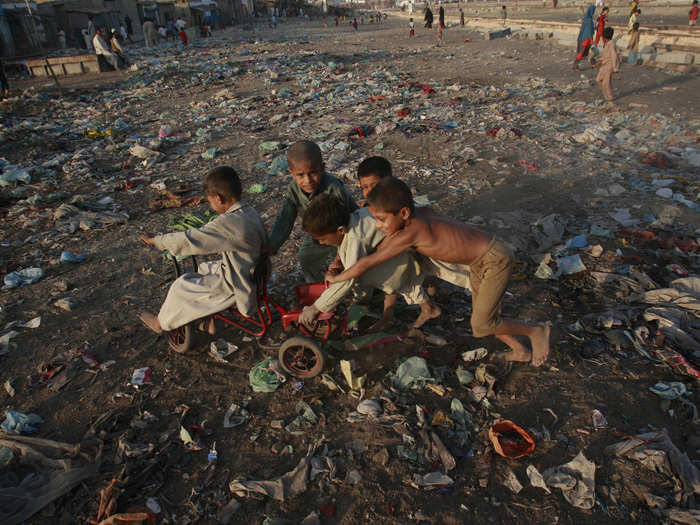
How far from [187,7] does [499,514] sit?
41.2m

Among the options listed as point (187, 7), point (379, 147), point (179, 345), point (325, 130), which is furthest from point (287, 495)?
point (187, 7)

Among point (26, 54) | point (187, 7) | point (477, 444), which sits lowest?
point (477, 444)

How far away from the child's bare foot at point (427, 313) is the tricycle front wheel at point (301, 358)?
83 centimetres

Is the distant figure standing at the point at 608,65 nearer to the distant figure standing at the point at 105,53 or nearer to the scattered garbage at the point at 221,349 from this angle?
the scattered garbage at the point at 221,349

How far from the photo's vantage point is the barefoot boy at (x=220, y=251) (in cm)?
229

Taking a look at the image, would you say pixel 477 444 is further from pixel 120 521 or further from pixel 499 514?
pixel 120 521

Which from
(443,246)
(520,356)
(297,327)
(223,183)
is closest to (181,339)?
(297,327)

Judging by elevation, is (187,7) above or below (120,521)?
above

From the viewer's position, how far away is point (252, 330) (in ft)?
9.53

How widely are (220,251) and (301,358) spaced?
0.88 meters

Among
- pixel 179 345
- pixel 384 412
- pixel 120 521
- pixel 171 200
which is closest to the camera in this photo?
pixel 120 521

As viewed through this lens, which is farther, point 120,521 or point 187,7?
point 187,7

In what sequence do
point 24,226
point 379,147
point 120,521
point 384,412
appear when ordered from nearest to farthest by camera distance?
1. point 120,521
2. point 384,412
3. point 24,226
4. point 379,147

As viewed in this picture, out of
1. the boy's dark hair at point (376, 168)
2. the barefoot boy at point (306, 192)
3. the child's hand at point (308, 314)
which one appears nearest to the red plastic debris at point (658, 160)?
the boy's dark hair at point (376, 168)
